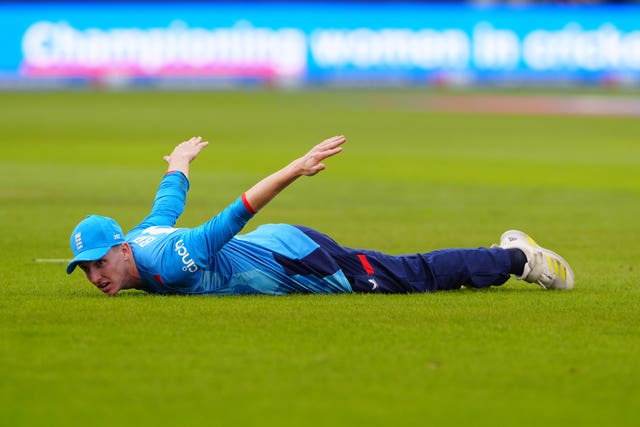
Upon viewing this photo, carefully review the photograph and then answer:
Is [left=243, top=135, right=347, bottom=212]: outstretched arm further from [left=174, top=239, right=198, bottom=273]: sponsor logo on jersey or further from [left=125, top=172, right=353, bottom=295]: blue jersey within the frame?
[left=174, top=239, right=198, bottom=273]: sponsor logo on jersey

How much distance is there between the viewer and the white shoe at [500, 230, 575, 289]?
8828 millimetres

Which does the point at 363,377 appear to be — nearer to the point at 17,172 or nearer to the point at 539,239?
the point at 539,239

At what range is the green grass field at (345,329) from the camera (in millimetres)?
5836

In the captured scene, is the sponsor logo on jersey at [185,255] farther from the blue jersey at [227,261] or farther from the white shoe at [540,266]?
the white shoe at [540,266]

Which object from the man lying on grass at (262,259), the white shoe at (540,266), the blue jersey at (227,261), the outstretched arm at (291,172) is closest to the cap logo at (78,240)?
the man lying on grass at (262,259)

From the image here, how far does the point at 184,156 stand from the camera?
30.6 feet

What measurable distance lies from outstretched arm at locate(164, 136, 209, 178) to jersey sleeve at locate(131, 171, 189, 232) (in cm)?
7

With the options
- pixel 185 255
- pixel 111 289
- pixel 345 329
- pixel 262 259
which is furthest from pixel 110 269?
pixel 345 329

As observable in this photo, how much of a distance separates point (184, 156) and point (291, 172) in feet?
5.94

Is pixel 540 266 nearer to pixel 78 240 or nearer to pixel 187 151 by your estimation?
pixel 187 151

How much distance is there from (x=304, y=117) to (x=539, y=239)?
25.1 m

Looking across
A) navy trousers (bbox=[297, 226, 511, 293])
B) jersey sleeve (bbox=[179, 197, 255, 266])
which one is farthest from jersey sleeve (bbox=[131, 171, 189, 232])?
navy trousers (bbox=[297, 226, 511, 293])

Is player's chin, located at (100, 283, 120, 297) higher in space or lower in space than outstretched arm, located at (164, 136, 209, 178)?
lower

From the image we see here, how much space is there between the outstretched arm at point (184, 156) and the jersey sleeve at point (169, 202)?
0.22 ft
